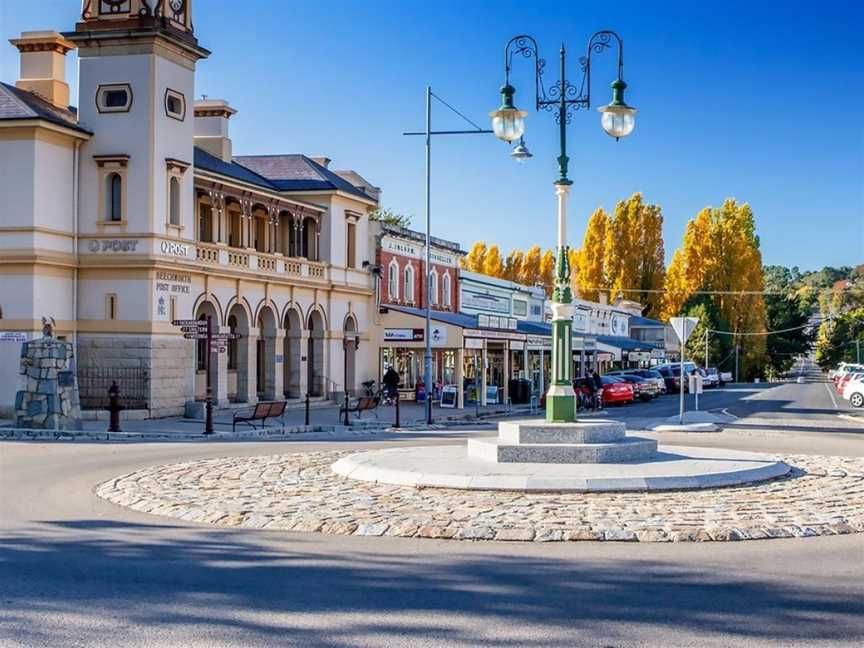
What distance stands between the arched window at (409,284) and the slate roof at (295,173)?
18.3 feet

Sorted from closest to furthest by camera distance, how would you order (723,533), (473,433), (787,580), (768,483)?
(787,580) < (723,533) < (768,483) < (473,433)

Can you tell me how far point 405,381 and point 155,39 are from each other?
21570mm

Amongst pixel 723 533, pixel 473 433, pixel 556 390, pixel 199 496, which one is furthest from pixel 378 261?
pixel 723 533

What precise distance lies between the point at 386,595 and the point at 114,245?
85.8 ft

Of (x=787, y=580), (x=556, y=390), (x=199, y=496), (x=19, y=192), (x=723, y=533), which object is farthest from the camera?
(x=19, y=192)

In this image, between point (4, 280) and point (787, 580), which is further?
→ point (4, 280)

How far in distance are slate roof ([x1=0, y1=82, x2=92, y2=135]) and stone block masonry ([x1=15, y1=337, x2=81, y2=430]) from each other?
725cm

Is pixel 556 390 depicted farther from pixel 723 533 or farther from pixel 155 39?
pixel 155 39

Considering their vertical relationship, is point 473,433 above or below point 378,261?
below

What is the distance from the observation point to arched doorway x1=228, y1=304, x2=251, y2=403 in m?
38.8

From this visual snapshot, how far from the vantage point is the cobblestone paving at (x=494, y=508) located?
11.5 m

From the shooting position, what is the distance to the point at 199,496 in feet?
46.4

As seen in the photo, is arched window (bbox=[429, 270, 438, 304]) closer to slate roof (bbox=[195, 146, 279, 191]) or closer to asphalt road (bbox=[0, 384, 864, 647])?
slate roof (bbox=[195, 146, 279, 191])

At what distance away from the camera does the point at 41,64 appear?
115ft
